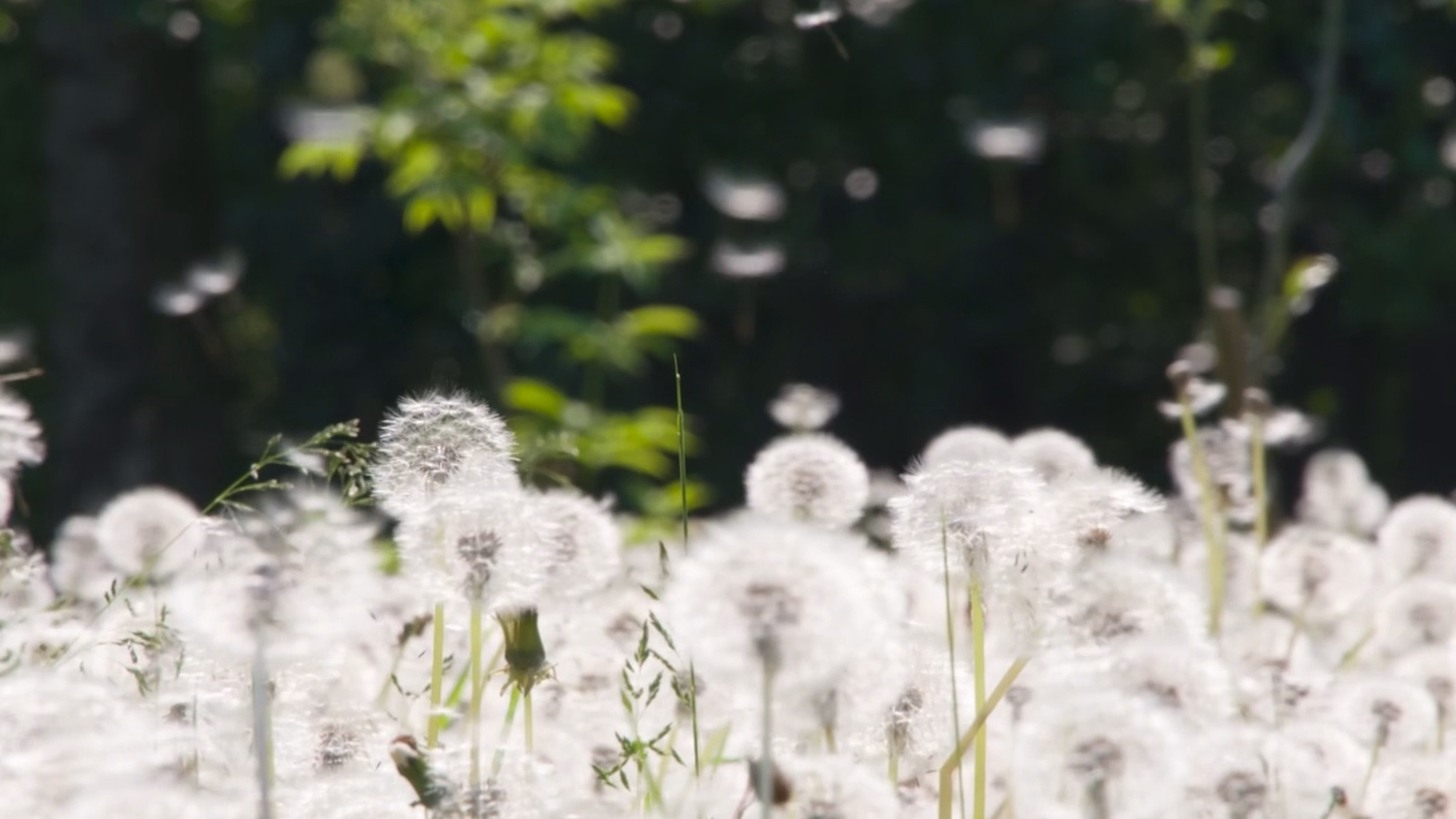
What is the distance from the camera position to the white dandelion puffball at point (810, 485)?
Result: 1.87m

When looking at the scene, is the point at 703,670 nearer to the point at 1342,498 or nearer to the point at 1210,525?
the point at 1210,525

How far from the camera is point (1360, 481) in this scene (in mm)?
3311

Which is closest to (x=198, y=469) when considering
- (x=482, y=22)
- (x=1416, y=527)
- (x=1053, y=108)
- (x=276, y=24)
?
(x=276, y=24)

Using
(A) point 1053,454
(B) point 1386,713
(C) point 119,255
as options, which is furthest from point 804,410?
(C) point 119,255

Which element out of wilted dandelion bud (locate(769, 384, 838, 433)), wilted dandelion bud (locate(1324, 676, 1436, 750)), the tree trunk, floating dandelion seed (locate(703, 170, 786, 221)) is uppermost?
floating dandelion seed (locate(703, 170, 786, 221))

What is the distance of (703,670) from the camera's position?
133cm

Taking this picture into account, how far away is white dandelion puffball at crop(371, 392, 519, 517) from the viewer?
1.53m

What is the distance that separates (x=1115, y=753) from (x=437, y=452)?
2.12ft

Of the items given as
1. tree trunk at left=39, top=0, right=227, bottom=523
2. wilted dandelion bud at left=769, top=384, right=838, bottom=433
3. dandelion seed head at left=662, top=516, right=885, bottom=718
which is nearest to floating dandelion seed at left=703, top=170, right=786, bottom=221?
tree trunk at left=39, top=0, right=227, bottom=523

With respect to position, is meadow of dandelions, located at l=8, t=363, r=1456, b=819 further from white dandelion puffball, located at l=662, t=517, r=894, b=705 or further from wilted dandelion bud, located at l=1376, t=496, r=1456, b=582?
wilted dandelion bud, located at l=1376, t=496, r=1456, b=582

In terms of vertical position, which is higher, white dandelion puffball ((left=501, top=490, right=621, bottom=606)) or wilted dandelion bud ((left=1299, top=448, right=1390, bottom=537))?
wilted dandelion bud ((left=1299, top=448, right=1390, bottom=537))

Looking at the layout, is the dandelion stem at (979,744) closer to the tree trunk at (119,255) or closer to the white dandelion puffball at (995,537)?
the white dandelion puffball at (995,537)

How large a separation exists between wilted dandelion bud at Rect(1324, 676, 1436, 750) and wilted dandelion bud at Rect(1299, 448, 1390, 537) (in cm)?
137

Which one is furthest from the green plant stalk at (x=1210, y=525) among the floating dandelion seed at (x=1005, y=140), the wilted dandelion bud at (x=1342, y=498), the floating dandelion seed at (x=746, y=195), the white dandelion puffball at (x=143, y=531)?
the floating dandelion seed at (x=1005, y=140)
